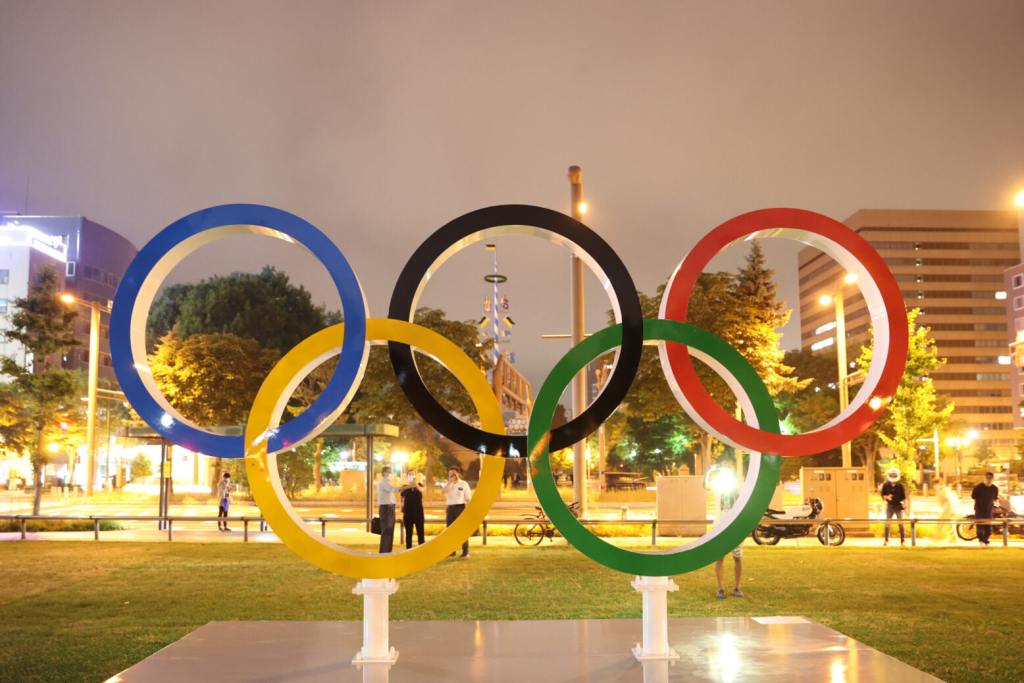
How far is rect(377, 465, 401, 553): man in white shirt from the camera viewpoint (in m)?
16.2

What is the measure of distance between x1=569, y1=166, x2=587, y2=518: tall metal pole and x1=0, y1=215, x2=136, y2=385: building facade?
6803 centimetres

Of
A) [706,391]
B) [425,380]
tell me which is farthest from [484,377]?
[425,380]

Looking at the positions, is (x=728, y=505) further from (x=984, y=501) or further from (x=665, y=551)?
(x=984, y=501)

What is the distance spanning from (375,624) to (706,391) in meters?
4.27

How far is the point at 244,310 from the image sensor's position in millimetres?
52844

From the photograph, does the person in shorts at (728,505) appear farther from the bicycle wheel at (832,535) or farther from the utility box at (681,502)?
the utility box at (681,502)

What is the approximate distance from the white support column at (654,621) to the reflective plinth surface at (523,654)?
15cm

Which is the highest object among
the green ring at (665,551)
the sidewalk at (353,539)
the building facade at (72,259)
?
the building facade at (72,259)

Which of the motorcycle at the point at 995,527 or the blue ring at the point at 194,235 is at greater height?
the blue ring at the point at 194,235

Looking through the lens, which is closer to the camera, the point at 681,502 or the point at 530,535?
the point at 530,535

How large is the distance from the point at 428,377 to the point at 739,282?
15330 mm

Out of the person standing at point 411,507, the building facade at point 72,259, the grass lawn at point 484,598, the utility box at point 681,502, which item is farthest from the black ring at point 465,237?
the building facade at point 72,259

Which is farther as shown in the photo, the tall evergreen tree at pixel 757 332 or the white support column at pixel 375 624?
the tall evergreen tree at pixel 757 332

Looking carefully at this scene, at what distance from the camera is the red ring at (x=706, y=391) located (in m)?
8.56
